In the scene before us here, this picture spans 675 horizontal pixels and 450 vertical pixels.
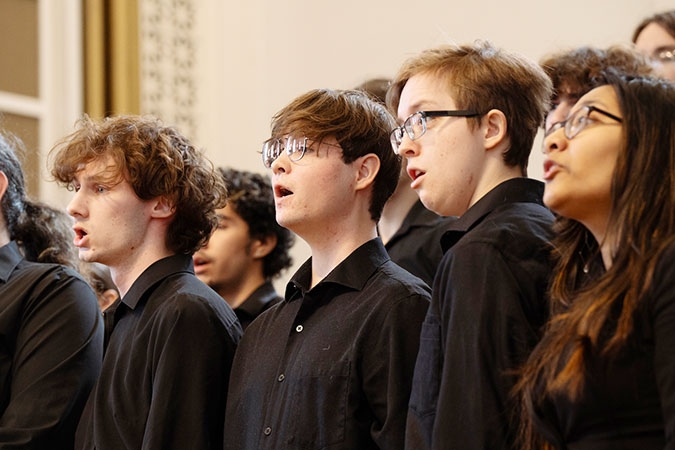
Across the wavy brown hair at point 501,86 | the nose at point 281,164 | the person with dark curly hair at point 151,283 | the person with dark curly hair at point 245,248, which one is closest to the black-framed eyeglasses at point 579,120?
the wavy brown hair at point 501,86

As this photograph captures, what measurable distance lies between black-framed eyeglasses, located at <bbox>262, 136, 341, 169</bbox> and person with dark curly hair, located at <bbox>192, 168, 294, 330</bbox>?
1.15m

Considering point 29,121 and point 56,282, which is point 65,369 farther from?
point 29,121

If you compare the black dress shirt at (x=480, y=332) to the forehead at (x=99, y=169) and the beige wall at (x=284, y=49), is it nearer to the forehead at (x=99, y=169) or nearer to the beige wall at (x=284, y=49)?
the forehead at (x=99, y=169)

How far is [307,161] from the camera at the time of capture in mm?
2553

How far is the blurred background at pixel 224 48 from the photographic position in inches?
211

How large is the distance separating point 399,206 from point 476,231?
134 centimetres

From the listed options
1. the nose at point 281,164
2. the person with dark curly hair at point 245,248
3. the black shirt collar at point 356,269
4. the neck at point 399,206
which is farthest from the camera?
the person with dark curly hair at point 245,248

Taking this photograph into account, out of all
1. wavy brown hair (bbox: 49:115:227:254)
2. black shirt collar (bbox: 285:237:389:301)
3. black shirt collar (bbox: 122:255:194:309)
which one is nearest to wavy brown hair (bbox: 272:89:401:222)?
black shirt collar (bbox: 285:237:389:301)

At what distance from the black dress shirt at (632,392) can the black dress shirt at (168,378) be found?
1.00m

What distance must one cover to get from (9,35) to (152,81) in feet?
2.52

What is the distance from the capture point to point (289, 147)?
101 inches

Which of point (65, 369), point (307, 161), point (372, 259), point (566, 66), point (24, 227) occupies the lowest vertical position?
point (65, 369)

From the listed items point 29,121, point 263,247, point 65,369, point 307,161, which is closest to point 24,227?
point 65,369

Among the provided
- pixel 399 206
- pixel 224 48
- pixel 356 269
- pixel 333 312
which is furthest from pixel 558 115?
pixel 224 48
